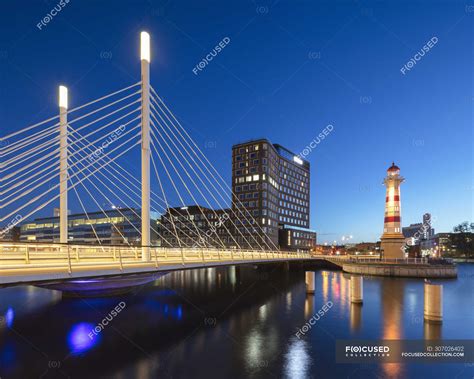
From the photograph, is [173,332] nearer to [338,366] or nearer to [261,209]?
[338,366]

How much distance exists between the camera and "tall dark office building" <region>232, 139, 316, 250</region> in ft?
318

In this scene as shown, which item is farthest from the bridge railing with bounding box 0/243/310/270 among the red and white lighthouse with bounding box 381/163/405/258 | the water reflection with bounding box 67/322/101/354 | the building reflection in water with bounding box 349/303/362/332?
the red and white lighthouse with bounding box 381/163/405/258

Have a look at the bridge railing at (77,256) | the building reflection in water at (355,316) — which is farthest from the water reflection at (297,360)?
the bridge railing at (77,256)

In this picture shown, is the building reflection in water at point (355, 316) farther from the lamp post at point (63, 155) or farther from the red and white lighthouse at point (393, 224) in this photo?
the red and white lighthouse at point (393, 224)

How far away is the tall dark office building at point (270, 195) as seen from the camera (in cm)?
9681

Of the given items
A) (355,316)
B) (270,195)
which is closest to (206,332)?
(355,316)

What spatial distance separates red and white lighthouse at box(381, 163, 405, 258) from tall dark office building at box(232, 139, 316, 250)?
135 feet

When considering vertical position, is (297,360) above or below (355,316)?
above

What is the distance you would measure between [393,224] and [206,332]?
39.2m

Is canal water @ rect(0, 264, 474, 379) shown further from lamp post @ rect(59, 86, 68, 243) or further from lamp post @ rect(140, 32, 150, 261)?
lamp post @ rect(59, 86, 68, 243)

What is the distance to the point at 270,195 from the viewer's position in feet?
330

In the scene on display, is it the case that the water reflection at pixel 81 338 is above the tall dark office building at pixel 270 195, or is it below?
below

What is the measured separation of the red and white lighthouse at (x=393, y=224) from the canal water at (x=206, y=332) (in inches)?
626

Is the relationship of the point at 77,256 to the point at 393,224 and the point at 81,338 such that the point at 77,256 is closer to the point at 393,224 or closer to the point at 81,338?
the point at 81,338
